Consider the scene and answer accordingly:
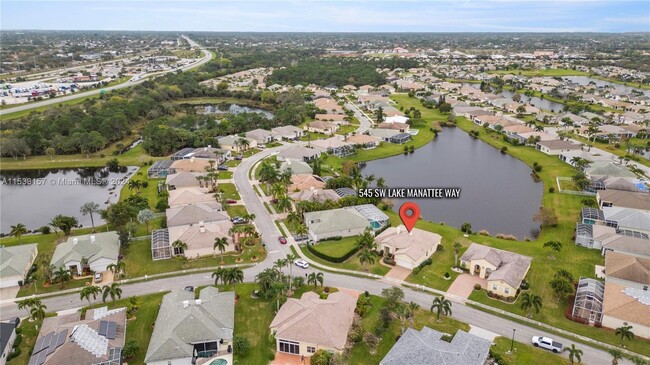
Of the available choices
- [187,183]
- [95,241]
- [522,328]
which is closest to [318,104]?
[187,183]

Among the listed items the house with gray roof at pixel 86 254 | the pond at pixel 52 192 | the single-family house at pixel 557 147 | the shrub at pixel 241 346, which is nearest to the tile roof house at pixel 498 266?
the shrub at pixel 241 346

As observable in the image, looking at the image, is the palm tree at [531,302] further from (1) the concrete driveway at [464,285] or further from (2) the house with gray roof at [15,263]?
(2) the house with gray roof at [15,263]

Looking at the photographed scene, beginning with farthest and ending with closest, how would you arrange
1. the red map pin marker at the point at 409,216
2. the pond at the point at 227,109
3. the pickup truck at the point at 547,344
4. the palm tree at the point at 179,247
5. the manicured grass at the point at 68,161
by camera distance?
the pond at the point at 227,109, the manicured grass at the point at 68,161, the red map pin marker at the point at 409,216, the palm tree at the point at 179,247, the pickup truck at the point at 547,344

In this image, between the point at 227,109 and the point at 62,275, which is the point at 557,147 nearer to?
the point at 62,275

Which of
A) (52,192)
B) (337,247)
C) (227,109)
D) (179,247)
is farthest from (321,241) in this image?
(227,109)

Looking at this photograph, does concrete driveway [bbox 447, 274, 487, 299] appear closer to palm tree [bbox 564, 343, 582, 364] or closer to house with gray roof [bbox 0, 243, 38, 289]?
palm tree [bbox 564, 343, 582, 364]

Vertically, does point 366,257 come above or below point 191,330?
above

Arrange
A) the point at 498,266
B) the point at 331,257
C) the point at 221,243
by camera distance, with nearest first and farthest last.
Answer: the point at 498,266, the point at 221,243, the point at 331,257
